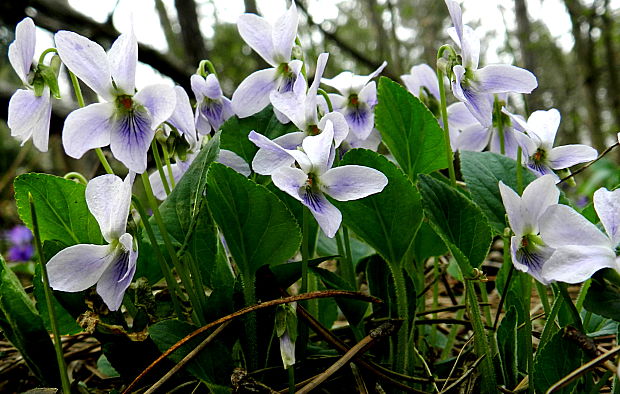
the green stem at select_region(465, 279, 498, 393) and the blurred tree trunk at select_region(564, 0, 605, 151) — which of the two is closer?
the green stem at select_region(465, 279, 498, 393)

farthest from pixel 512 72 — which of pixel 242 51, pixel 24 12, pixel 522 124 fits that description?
pixel 242 51

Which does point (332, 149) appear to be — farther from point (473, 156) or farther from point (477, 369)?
point (477, 369)

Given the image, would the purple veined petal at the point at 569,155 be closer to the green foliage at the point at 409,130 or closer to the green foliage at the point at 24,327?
the green foliage at the point at 409,130

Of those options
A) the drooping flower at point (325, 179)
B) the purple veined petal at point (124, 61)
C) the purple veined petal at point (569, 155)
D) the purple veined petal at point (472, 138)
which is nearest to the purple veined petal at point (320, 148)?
the drooping flower at point (325, 179)

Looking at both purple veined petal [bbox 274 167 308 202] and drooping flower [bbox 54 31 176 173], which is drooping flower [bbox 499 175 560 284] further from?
drooping flower [bbox 54 31 176 173]

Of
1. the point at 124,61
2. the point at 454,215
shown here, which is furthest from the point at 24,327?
the point at 454,215

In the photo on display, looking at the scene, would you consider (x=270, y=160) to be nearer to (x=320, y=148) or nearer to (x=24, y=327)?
(x=320, y=148)

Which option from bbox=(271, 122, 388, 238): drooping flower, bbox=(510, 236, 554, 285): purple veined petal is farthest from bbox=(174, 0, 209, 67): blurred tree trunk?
bbox=(510, 236, 554, 285): purple veined petal
